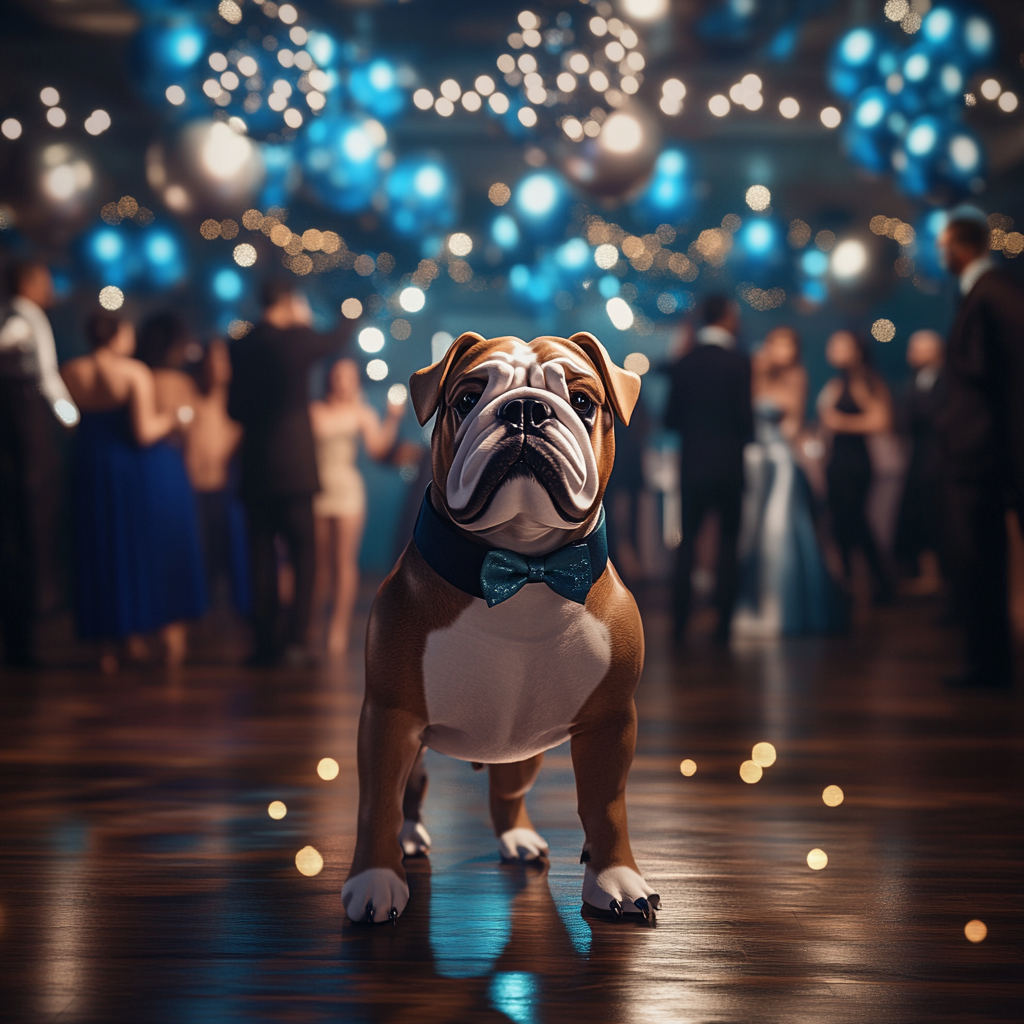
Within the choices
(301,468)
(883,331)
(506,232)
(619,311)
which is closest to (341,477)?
(301,468)

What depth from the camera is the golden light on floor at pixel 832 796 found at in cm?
210

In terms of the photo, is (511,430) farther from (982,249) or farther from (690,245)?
(690,245)

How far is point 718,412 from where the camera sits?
14.7 ft

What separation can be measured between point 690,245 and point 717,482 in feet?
9.82

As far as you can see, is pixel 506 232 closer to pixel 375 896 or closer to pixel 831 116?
pixel 831 116

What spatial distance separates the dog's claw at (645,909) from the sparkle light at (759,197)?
697 centimetres

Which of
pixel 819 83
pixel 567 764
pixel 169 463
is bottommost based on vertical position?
pixel 567 764

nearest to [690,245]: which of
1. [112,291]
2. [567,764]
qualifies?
[112,291]

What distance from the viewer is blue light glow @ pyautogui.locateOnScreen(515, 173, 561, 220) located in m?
5.02

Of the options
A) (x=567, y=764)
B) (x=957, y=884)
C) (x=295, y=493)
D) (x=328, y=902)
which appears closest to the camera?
(x=328, y=902)

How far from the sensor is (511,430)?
1287 mm

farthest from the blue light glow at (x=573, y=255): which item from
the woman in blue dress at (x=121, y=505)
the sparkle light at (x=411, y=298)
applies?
the woman in blue dress at (x=121, y=505)

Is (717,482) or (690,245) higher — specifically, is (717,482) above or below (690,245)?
below

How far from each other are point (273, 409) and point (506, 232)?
5.79 feet
